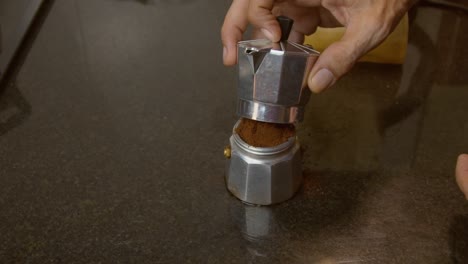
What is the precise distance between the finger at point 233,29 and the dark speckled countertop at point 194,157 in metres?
0.11

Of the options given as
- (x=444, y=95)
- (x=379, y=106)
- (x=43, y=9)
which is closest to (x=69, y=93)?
(x=43, y=9)

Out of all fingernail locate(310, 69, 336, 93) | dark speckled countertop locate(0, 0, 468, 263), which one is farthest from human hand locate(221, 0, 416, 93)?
dark speckled countertop locate(0, 0, 468, 263)

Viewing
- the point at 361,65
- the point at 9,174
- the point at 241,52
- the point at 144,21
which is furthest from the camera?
the point at 144,21

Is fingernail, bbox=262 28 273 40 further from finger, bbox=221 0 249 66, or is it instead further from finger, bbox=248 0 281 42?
finger, bbox=221 0 249 66

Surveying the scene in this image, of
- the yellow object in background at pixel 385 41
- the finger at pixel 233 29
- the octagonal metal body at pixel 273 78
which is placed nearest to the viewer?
the octagonal metal body at pixel 273 78

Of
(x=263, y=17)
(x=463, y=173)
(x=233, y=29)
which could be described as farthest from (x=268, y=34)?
(x=463, y=173)

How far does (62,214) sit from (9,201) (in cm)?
8

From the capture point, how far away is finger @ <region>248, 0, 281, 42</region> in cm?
64

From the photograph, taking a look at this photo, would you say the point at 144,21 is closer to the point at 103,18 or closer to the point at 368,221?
the point at 103,18

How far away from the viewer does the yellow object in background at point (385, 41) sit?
0.90 metres

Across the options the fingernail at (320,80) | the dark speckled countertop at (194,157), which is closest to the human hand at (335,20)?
the fingernail at (320,80)

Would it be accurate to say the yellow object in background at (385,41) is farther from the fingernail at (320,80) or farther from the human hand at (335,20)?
the fingernail at (320,80)

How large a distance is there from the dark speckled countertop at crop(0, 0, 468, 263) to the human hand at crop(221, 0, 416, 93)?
14cm

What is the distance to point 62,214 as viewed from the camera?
0.65m
